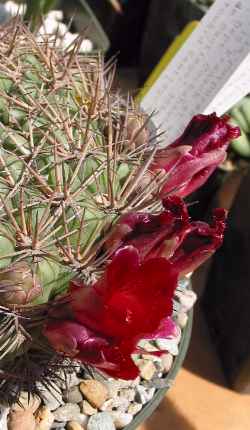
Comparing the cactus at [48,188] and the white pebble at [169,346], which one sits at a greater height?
the cactus at [48,188]

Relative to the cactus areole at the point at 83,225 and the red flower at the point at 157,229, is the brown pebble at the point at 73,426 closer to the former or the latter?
the cactus areole at the point at 83,225

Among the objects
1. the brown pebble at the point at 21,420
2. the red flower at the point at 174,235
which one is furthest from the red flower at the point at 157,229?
the brown pebble at the point at 21,420

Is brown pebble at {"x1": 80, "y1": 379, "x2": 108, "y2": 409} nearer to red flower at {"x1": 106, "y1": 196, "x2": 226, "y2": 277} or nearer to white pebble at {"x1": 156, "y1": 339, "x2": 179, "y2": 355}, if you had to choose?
white pebble at {"x1": 156, "y1": 339, "x2": 179, "y2": 355}

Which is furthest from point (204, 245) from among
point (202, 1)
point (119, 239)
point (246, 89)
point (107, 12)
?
point (107, 12)

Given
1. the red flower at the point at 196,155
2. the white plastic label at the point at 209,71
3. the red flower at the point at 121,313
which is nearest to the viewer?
the red flower at the point at 121,313

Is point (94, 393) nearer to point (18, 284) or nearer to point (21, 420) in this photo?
point (21, 420)

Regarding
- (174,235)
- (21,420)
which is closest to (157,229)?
(174,235)

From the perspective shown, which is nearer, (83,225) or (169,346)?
(83,225)
